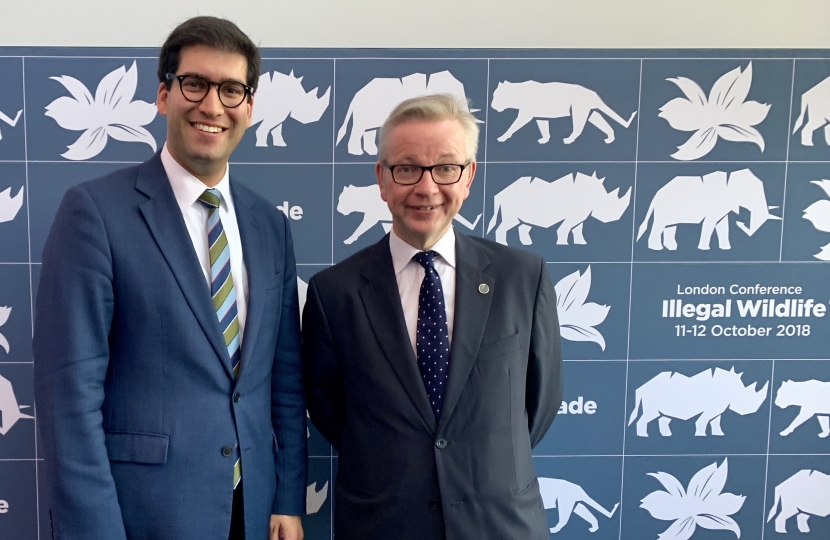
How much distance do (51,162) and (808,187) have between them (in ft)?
9.18

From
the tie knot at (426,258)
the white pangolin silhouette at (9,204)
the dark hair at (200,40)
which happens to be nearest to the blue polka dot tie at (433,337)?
the tie knot at (426,258)

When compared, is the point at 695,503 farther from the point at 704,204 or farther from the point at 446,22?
the point at 446,22

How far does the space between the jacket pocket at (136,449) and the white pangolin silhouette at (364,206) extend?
106cm

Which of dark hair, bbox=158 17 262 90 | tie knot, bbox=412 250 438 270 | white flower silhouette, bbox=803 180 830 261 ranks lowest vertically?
tie knot, bbox=412 250 438 270

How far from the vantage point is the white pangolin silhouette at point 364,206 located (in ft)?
7.18

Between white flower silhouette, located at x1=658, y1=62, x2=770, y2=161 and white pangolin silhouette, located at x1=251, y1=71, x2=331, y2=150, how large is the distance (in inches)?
50.5

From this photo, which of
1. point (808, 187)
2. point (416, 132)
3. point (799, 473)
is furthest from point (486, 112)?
point (799, 473)

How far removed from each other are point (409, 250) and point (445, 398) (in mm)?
393

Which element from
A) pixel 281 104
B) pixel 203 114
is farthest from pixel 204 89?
pixel 281 104

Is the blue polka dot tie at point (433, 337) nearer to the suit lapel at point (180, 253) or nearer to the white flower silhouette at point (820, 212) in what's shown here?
the suit lapel at point (180, 253)

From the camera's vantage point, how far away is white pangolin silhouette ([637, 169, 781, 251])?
7.33 feet

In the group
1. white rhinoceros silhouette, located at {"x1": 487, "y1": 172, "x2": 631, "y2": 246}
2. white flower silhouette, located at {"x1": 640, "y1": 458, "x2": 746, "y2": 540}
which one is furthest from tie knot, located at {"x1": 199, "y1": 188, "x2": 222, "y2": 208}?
white flower silhouette, located at {"x1": 640, "y1": 458, "x2": 746, "y2": 540}

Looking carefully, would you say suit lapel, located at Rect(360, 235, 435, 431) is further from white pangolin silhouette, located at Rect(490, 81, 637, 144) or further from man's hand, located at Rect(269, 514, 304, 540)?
white pangolin silhouette, located at Rect(490, 81, 637, 144)

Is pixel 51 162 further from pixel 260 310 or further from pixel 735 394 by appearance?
pixel 735 394
